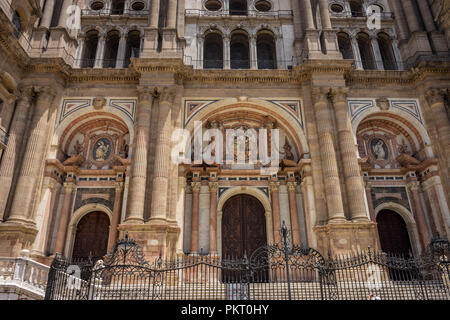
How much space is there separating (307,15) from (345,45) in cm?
341

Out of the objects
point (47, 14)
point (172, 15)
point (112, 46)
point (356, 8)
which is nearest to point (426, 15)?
point (356, 8)

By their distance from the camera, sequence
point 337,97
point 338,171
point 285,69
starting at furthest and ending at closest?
point 285,69, point 337,97, point 338,171

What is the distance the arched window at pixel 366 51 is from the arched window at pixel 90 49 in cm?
1633

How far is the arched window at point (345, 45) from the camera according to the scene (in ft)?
71.7

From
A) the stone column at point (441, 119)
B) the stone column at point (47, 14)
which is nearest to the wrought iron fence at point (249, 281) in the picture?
the stone column at point (441, 119)

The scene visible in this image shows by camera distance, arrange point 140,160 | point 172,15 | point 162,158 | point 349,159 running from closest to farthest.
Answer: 1. point 140,160
2. point 162,158
3. point 349,159
4. point 172,15

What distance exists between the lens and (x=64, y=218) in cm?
1748

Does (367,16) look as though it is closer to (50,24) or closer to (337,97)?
(337,97)

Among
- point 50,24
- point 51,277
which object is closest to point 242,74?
point 50,24

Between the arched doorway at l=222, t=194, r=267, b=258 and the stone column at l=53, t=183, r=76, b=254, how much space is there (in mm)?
7717

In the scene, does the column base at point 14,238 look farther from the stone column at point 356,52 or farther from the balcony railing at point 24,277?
the stone column at point 356,52

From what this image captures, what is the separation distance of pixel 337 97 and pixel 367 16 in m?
7.82

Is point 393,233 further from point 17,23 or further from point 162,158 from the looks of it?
point 17,23
